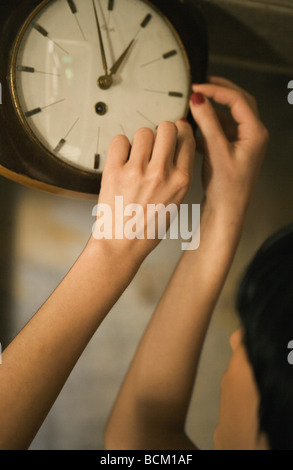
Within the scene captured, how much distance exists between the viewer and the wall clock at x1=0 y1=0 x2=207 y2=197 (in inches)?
23.8

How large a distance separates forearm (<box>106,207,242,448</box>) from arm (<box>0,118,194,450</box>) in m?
0.19

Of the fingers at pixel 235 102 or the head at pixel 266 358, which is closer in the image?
the head at pixel 266 358

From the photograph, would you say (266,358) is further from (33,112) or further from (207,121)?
(33,112)

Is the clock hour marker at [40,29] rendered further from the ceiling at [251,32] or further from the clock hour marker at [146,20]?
the ceiling at [251,32]

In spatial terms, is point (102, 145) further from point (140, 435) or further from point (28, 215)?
point (140, 435)

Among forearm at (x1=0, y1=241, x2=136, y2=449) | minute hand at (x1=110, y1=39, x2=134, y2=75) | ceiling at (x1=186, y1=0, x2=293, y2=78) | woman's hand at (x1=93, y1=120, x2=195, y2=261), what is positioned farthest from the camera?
ceiling at (x1=186, y1=0, x2=293, y2=78)

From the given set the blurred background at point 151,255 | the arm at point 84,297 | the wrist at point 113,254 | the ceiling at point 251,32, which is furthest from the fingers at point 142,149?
the ceiling at point 251,32

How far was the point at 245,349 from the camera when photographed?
0.67 m

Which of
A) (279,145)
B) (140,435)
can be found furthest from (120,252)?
(279,145)

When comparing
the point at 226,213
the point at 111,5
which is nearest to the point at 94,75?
the point at 111,5

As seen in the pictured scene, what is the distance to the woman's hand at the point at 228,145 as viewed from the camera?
0.67 meters

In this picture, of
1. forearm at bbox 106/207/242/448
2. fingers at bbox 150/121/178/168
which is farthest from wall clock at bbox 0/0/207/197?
forearm at bbox 106/207/242/448

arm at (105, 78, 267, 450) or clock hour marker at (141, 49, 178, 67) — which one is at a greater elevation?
clock hour marker at (141, 49, 178, 67)

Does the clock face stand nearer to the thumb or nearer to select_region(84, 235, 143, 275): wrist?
the thumb
